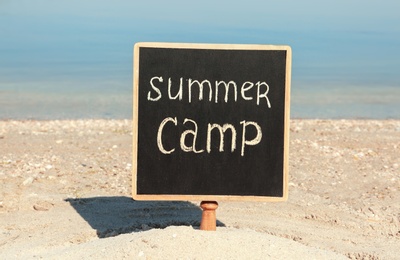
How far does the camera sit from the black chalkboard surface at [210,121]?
578 centimetres

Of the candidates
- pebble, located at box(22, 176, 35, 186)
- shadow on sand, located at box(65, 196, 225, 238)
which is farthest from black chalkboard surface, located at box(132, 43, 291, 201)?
pebble, located at box(22, 176, 35, 186)

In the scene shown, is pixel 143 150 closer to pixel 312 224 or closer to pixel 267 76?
pixel 267 76

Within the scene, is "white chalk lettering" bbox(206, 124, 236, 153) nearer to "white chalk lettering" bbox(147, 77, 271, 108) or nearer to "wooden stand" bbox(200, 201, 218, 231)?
"white chalk lettering" bbox(147, 77, 271, 108)

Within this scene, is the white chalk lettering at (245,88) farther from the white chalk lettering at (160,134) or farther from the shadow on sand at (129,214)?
the shadow on sand at (129,214)

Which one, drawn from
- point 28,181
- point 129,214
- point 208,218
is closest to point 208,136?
point 208,218

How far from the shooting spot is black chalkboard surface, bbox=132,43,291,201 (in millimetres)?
5781

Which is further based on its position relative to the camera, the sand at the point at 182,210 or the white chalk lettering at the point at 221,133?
the white chalk lettering at the point at 221,133

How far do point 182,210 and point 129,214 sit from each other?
0.48m

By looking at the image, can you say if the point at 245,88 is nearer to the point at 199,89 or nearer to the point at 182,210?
the point at 199,89

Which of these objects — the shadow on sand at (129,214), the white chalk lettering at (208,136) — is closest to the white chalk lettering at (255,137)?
the white chalk lettering at (208,136)

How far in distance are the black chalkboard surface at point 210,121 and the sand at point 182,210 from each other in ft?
1.26

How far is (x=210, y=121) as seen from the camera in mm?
5805

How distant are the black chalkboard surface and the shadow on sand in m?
0.88

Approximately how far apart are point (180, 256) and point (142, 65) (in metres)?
1.44
